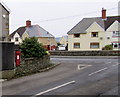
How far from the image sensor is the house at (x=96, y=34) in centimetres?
4563

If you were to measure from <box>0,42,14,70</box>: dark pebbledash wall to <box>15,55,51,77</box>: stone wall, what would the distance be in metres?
0.63

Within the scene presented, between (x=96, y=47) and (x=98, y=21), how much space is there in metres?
6.87

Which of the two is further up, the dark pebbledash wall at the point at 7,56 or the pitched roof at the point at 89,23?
the pitched roof at the point at 89,23

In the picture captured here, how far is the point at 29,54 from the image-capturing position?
614 inches

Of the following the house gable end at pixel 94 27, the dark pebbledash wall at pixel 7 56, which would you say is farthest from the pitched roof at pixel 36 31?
the dark pebbledash wall at pixel 7 56

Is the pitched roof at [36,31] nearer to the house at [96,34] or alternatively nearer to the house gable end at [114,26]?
the house at [96,34]

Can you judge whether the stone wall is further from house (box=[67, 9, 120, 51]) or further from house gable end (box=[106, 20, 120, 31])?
house gable end (box=[106, 20, 120, 31])

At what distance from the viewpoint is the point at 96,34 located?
47.2 m

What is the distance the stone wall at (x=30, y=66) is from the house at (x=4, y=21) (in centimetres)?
374

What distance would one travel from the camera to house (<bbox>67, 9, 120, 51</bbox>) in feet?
150

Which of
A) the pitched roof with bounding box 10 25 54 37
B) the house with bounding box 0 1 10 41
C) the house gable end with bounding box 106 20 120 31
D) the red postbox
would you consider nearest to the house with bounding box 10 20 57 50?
the pitched roof with bounding box 10 25 54 37

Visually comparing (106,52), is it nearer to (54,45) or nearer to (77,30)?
(77,30)

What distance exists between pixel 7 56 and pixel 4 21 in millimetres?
5960

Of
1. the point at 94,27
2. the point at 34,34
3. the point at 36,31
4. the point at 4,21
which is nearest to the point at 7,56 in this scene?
the point at 4,21
